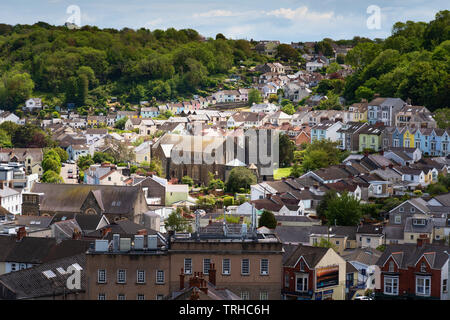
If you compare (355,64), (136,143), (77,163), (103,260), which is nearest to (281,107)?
(355,64)

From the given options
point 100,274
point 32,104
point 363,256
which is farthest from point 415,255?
point 32,104

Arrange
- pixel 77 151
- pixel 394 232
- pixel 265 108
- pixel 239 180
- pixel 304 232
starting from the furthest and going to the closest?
pixel 265 108
pixel 77 151
pixel 239 180
pixel 394 232
pixel 304 232

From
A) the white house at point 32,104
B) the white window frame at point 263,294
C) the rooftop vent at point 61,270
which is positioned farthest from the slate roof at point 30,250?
the white house at point 32,104

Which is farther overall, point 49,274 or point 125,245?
point 49,274

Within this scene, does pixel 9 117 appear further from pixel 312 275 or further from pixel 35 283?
pixel 35 283

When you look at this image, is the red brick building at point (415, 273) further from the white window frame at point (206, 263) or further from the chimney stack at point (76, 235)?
the chimney stack at point (76, 235)

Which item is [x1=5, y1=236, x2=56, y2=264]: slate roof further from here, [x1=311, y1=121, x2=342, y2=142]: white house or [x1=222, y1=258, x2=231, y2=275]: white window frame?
[x1=311, y1=121, x2=342, y2=142]: white house

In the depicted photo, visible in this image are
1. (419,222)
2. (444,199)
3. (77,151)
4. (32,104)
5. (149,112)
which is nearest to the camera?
(419,222)
